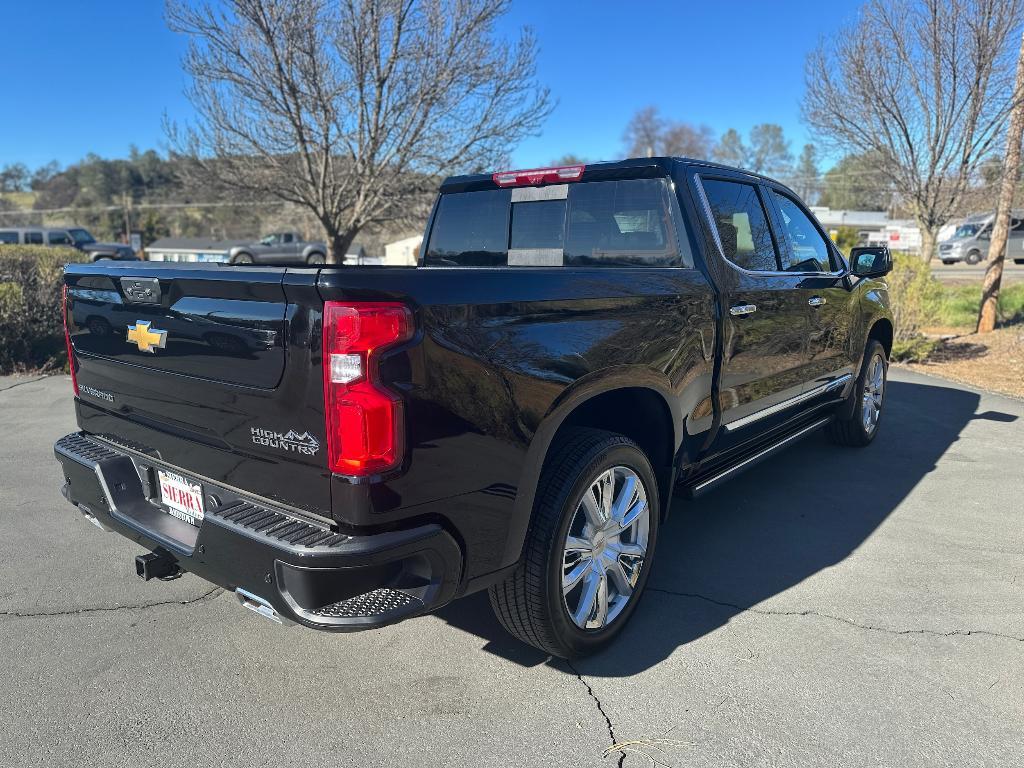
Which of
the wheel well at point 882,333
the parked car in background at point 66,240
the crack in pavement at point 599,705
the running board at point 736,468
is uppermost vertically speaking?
the parked car in background at point 66,240

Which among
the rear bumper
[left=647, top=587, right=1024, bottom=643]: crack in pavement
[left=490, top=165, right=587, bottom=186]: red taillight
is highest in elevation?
[left=490, top=165, right=587, bottom=186]: red taillight

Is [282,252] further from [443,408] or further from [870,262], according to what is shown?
[443,408]

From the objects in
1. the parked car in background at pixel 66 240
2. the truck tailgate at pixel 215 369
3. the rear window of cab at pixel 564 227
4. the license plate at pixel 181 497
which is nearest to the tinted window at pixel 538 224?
the rear window of cab at pixel 564 227

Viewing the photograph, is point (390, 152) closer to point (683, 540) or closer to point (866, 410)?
point (866, 410)

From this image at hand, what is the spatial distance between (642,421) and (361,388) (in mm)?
1602

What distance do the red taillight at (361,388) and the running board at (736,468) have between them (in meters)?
1.93

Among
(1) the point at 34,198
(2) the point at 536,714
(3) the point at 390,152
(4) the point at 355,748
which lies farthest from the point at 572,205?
(1) the point at 34,198

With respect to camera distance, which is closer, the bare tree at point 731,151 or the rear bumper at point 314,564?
the rear bumper at point 314,564

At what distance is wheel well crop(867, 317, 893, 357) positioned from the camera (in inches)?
230

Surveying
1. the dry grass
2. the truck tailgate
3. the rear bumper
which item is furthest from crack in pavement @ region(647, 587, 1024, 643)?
the dry grass

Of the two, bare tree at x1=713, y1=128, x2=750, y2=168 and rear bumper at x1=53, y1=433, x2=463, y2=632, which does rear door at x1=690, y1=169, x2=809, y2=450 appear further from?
bare tree at x1=713, y1=128, x2=750, y2=168

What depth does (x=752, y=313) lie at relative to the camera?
375 centimetres

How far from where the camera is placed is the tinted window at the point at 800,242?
445 cm

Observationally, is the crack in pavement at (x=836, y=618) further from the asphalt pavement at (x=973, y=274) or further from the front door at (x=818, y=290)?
the asphalt pavement at (x=973, y=274)
